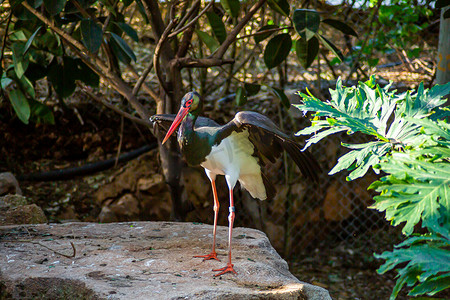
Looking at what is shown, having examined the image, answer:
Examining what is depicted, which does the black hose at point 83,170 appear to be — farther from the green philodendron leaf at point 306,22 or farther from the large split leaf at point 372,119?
the large split leaf at point 372,119

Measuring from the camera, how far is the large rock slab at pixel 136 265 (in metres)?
2.35

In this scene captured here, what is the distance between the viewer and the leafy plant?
4.66 ft

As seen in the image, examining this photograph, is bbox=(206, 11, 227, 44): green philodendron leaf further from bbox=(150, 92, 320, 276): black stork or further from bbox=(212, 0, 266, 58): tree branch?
bbox=(150, 92, 320, 276): black stork

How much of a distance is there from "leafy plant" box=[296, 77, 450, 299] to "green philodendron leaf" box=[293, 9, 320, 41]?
136 cm

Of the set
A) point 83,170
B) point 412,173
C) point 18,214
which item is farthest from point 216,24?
point 412,173

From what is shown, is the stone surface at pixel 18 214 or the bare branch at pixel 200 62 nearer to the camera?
the bare branch at pixel 200 62

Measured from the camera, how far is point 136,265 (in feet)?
8.85

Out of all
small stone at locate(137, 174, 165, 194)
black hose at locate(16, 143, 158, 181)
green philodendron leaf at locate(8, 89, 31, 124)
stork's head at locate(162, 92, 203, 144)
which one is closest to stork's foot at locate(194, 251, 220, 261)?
stork's head at locate(162, 92, 203, 144)

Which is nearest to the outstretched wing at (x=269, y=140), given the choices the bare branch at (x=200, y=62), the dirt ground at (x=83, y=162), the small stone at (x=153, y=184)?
the bare branch at (x=200, y=62)

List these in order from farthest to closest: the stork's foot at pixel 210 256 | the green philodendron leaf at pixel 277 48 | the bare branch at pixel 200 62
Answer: the green philodendron leaf at pixel 277 48
the bare branch at pixel 200 62
the stork's foot at pixel 210 256

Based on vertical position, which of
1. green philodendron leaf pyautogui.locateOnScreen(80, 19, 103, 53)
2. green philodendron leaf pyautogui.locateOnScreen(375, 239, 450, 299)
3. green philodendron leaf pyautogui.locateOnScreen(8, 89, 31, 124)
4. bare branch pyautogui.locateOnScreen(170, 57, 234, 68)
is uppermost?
green philodendron leaf pyautogui.locateOnScreen(80, 19, 103, 53)

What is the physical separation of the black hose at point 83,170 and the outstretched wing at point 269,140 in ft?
8.26

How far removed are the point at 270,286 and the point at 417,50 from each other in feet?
10.7

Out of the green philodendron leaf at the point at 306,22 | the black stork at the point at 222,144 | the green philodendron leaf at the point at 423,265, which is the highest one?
the green philodendron leaf at the point at 306,22
